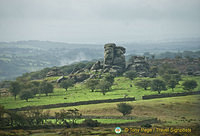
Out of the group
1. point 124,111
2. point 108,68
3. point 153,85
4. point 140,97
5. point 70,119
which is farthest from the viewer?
point 108,68

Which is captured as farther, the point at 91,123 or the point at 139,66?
the point at 139,66

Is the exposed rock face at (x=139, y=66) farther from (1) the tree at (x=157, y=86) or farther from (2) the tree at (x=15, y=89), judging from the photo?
(2) the tree at (x=15, y=89)

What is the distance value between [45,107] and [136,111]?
33828 millimetres

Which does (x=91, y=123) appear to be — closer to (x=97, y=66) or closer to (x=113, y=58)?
(x=97, y=66)

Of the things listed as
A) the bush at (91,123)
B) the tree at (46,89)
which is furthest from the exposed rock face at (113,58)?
the bush at (91,123)

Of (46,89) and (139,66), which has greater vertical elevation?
(139,66)

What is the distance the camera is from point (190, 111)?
2753 inches

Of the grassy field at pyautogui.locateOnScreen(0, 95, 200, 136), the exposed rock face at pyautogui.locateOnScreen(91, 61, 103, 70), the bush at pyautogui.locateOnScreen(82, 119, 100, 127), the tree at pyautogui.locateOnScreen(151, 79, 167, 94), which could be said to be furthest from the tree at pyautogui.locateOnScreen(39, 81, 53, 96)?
the bush at pyautogui.locateOnScreen(82, 119, 100, 127)

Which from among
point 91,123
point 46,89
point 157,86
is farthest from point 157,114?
point 46,89

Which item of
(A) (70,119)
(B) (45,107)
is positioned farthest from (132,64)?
(A) (70,119)

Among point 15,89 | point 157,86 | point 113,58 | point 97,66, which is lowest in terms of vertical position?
point 15,89

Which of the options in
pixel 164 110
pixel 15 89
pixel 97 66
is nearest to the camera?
pixel 164 110

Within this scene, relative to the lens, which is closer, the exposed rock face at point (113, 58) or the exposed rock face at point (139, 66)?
the exposed rock face at point (139, 66)

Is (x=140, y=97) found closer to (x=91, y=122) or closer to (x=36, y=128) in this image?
(x=91, y=122)
